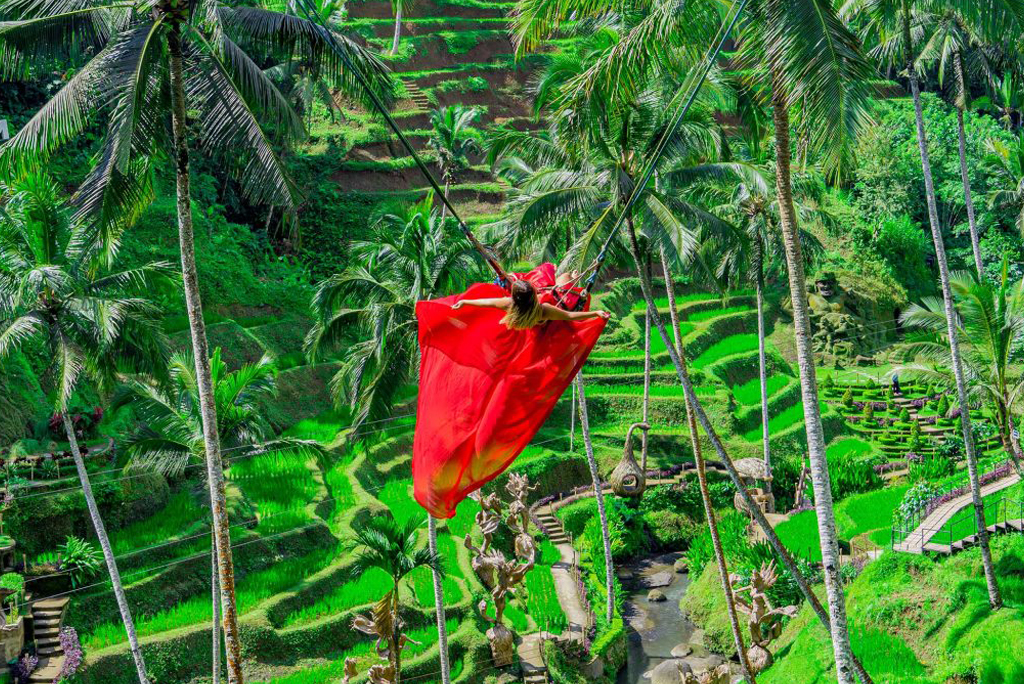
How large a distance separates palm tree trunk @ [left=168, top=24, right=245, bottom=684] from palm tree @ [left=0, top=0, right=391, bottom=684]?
0.5 inches

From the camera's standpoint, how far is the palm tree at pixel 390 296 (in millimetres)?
17734

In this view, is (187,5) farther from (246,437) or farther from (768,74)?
(246,437)

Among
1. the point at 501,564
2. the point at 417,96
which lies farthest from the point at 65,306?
the point at 417,96

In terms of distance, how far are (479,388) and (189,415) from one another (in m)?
10.3

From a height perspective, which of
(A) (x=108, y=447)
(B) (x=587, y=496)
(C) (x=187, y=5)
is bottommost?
(B) (x=587, y=496)

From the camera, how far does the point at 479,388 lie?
8406mm

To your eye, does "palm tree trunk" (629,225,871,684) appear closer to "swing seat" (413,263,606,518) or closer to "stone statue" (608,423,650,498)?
"stone statue" (608,423,650,498)

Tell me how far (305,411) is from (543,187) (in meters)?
12.5

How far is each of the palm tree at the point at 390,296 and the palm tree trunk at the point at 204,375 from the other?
561 centimetres

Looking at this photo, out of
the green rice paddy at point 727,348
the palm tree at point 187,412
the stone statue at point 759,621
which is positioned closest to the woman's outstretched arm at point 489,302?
the palm tree at point 187,412

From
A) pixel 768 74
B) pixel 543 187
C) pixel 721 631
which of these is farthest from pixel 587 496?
pixel 768 74

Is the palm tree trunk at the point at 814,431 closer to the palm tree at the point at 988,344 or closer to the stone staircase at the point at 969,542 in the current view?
the palm tree at the point at 988,344

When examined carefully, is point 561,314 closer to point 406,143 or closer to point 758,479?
point 406,143

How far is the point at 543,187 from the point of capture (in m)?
18.3
